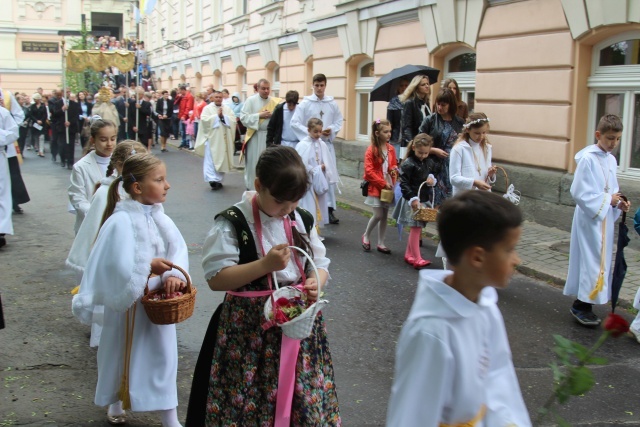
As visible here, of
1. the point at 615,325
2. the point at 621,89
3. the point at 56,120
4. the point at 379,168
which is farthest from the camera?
the point at 56,120

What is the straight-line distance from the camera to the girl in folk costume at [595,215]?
5.90 m

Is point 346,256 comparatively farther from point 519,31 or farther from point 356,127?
point 356,127

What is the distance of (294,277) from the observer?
3207mm

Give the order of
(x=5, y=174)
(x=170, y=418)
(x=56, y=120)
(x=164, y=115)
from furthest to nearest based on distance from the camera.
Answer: (x=164, y=115), (x=56, y=120), (x=5, y=174), (x=170, y=418)

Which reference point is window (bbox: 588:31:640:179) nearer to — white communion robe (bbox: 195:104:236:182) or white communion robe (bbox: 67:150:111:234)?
white communion robe (bbox: 67:150:111:234)

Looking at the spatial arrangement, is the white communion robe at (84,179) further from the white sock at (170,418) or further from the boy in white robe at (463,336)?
the boy in white robe at (463,336)

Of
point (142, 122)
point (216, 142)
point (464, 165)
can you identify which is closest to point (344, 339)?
point (464, 165)

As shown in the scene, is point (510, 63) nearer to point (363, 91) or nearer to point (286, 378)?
point (363, 91)

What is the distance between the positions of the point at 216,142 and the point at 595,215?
403 inches

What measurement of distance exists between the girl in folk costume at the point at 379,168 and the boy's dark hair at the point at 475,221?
6284 millimetres

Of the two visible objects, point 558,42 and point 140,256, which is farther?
point 558,42

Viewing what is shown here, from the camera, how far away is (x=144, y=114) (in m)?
21.2

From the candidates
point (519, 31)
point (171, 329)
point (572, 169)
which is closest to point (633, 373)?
point (171, 329)

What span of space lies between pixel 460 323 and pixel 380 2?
13807 millimetres
